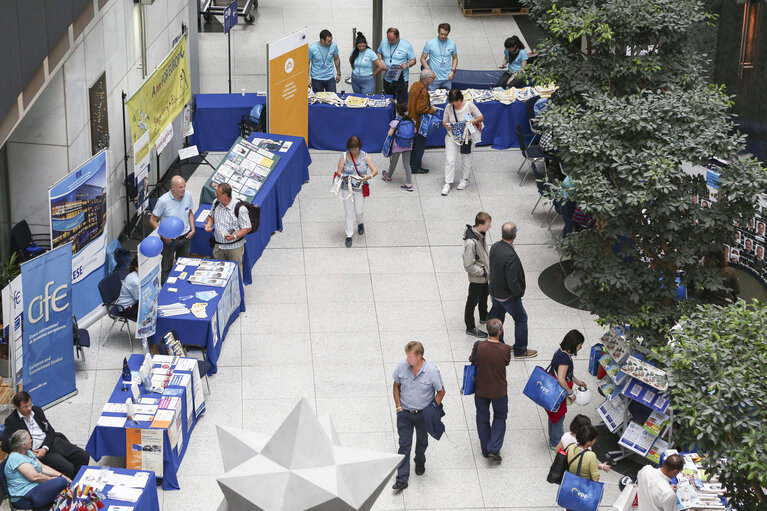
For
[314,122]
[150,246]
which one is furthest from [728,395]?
[314,122]

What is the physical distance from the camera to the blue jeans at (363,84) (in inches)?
728

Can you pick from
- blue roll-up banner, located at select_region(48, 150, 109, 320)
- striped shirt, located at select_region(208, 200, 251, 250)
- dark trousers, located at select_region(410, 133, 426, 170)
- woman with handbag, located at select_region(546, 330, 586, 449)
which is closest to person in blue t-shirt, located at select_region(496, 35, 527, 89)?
dark trousers, located at select_region(410, 133, 426, 170)

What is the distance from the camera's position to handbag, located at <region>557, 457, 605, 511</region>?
9.35 metres

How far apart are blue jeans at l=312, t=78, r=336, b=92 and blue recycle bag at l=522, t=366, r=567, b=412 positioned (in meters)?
9.20

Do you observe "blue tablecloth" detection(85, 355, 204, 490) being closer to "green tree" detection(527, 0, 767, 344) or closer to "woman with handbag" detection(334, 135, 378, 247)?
"green tree" detection(527, 0, 767, 344)

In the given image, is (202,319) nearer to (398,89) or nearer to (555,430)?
(555,430)

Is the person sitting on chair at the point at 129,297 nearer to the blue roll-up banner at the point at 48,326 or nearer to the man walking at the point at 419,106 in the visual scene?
the blue roll-up banner at the point at 48,326

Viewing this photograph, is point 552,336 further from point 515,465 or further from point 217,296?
point 217,296

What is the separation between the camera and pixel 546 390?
34.8 ft

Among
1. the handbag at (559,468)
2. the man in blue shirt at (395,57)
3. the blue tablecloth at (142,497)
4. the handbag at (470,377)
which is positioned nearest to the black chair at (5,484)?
the blue tablecloth at (142,497)

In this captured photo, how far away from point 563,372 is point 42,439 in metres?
4.97

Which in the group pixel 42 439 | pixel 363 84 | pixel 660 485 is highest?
pixel 363 84

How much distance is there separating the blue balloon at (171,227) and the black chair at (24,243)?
143 centimetres

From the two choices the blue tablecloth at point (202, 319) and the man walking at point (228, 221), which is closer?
the blue tablecloth at point (202, 319)
